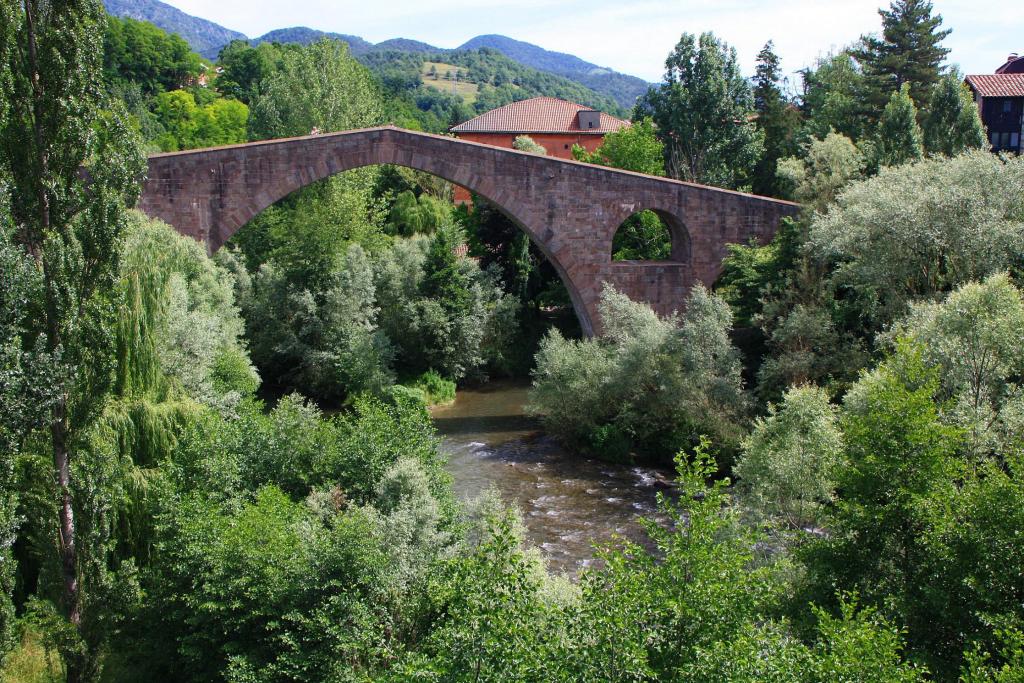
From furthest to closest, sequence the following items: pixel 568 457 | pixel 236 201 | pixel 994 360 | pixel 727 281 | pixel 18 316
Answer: pixel 727 281
pixel 236 201
pixel 568 457
pixel 994 360
pixel 18 316

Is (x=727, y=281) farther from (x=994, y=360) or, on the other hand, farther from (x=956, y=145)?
(x=994, y=360)

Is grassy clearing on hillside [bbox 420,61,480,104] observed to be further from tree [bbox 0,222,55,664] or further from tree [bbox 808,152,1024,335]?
tree [bbox 0,222,55,664]

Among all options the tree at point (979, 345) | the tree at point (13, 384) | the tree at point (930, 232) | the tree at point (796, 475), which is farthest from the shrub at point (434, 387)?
the tree at point (13, 384)

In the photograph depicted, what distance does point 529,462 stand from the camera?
74.6ft

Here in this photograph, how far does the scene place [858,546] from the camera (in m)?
9.88

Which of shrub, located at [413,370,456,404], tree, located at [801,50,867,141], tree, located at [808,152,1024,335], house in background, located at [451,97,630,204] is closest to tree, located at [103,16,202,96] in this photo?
house in background, located at [451,97,630,204]

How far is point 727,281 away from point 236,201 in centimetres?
1471

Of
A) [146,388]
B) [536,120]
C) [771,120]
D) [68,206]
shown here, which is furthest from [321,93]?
[68,206]

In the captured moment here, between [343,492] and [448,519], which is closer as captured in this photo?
[448,519]

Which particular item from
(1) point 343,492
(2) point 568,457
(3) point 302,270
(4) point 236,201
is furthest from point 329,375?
(1) point 343,492

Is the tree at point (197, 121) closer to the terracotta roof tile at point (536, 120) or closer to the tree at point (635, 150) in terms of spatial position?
the terracotta roof tile at point (536, 120)

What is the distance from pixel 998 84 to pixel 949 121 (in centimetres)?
2631

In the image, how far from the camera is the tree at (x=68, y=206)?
10500 mm

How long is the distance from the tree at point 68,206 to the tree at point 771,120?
3195cm
